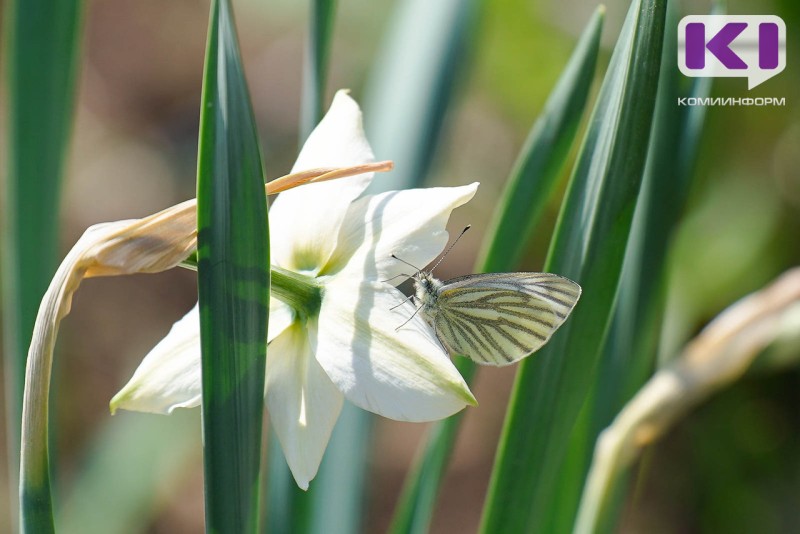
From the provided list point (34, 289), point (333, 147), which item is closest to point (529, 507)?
→ point (333, 147)

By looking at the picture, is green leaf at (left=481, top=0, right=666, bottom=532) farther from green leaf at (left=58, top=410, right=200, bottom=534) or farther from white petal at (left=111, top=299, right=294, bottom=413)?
green leaf at (left=58, top=410, right=200, bottom=534)

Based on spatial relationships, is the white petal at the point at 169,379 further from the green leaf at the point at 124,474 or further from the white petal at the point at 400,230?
the green leaf at the point at 124,474

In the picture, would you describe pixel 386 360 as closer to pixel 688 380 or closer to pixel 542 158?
pixel 542 158

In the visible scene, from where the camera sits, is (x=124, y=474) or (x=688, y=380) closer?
(x=688, y=380)

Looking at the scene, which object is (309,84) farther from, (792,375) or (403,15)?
(792,375)

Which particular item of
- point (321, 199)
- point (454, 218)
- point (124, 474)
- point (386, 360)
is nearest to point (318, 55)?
point (321, 199)
